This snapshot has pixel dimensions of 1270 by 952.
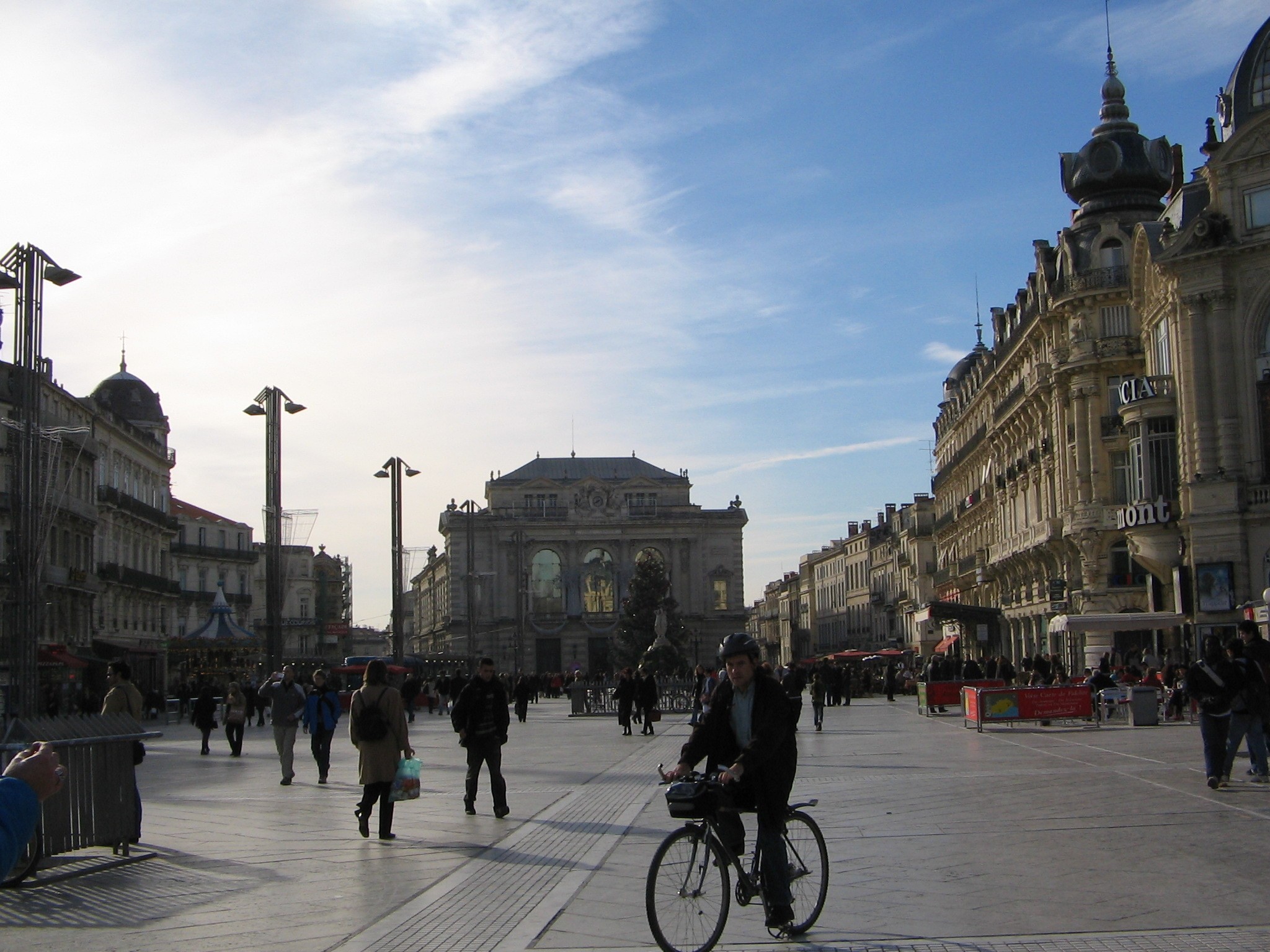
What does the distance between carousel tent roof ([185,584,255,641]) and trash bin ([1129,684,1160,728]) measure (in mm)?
32786

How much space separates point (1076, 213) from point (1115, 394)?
809 centimetres

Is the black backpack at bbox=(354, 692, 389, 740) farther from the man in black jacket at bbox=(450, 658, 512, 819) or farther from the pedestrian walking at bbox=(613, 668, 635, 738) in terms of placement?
the pedestrian walking at bbox=(613, 668, 635, 738)

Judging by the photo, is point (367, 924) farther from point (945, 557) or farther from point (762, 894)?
point (945, 557)

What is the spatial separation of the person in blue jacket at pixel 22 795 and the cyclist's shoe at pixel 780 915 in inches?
176

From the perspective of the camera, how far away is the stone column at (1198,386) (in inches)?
1371

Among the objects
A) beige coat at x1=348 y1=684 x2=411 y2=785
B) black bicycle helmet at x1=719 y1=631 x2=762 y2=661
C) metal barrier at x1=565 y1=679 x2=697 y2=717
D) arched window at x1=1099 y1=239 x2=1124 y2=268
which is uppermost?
arched window at x1=1099 y1=239 x2=1124 y2=268

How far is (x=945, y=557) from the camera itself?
76.2 metres

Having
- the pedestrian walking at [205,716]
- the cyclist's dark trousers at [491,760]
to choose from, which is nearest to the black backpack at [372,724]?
the cyclist's dark trousers at [491,760]

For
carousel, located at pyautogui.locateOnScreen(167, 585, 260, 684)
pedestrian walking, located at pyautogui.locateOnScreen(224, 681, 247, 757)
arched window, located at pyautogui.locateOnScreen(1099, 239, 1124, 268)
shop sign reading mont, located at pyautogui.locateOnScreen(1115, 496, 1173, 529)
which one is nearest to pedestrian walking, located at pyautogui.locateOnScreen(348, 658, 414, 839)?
pedestrian walking, located at pyautogui.locateOnScreen(224, 681, 247, 757)

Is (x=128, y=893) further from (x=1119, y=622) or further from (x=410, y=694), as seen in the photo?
(x=410, y=694)

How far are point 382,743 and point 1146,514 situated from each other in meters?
28.8

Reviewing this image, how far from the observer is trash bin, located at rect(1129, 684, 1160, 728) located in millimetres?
27406

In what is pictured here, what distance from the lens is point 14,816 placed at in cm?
353

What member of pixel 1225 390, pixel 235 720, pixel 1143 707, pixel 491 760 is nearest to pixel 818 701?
pixel 1143 707
